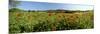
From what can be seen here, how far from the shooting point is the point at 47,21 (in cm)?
175

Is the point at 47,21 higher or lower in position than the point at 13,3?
lower

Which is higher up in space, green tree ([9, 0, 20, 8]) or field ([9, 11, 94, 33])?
green tree ([9, 0, 20, 8])

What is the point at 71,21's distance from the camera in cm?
183

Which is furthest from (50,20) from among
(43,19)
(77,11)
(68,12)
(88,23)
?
(88,23)

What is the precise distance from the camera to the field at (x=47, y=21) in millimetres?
1642

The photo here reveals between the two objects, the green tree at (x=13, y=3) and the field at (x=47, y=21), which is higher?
the green tree at (x=13, y=3)

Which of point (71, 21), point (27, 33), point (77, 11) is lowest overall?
point (27, 33)

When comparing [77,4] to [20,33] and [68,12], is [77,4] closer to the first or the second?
[68,12]

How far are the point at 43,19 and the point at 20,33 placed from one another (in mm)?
295

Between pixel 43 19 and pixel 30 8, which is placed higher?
pixel 30 8

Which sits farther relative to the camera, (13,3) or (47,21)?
(47,21)

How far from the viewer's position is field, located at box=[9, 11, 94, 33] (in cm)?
164
